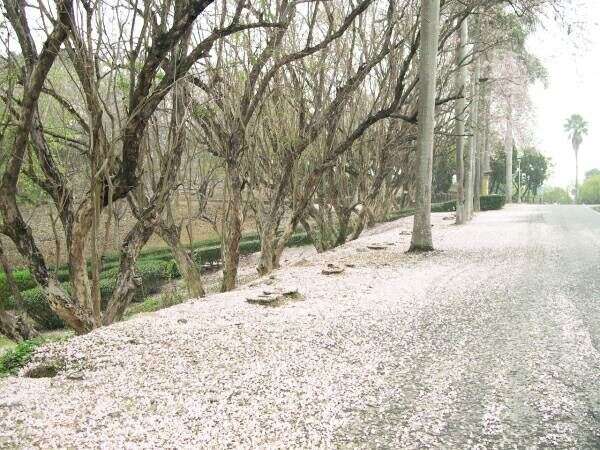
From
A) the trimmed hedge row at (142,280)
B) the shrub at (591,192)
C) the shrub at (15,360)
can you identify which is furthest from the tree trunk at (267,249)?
the shrub at (591,192)

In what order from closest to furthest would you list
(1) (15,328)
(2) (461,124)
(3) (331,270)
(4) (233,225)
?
(1) (15,328) < (3) (331,270) < (4) (233,225) < (2) (461,124)

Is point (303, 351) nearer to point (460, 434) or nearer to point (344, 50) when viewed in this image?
point (460, 434)

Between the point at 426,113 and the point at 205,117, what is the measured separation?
4.22 m

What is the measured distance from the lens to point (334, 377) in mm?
4246

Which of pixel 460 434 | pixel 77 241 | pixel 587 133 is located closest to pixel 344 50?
pixel 77 241

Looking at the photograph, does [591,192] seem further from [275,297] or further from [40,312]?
[275,297]

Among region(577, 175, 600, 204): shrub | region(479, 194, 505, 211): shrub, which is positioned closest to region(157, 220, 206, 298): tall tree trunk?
region(479, 194, 505, 211): shrub

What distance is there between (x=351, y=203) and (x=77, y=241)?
11.5m

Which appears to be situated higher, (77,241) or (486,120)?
(486,120)

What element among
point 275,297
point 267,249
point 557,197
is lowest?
point 275,297

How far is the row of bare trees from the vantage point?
618 cm

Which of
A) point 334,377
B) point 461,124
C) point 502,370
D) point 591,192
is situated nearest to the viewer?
point 334,377

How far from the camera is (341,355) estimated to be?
476cm

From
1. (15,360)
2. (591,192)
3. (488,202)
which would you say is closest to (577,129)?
(591,192)
